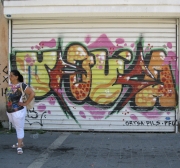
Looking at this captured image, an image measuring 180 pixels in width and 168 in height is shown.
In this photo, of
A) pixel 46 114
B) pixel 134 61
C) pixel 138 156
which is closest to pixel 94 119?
pixel 46 114

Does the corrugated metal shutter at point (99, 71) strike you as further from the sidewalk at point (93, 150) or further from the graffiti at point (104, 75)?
the sidewalk at point (93, 150)

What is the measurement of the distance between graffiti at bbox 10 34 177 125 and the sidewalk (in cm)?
81

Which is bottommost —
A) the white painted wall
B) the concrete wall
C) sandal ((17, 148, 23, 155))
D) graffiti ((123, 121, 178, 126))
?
sandal ((17, 148, 23, 155))

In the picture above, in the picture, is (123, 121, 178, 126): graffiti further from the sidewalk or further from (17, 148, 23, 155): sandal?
(17, 148, 23, 155): sandal

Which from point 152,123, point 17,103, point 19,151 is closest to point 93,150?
point 19,151

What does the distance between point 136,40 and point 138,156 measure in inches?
135

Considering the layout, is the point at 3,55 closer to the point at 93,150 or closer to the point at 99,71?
the point at 99,71

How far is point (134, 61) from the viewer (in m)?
8.43

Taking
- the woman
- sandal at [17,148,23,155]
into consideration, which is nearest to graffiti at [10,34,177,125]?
the woman

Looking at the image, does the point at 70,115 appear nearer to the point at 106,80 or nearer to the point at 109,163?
the point at 106,80

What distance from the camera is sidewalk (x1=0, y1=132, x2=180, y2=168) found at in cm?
573

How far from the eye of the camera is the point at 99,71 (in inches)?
335

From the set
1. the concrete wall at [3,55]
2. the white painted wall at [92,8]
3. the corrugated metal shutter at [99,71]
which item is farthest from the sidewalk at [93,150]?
the white painted wall at [92,8]

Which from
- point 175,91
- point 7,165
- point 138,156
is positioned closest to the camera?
point 7,165
